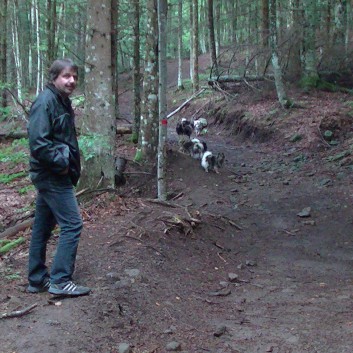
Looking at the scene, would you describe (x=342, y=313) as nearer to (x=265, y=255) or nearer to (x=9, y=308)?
(x=265, y=255)

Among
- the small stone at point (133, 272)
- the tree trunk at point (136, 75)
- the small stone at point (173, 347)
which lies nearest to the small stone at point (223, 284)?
the small stone at point (133, 272)

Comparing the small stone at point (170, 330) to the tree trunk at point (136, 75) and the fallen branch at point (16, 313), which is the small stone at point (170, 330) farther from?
the tree trunk at point (136, 75)

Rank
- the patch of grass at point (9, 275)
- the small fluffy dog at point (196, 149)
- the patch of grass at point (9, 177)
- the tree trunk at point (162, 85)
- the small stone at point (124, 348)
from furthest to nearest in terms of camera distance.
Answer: the small fluffy dog at point (196, 149) < the patch of grass at point (9, 177) < the tree trunk at point (162, 85) < the patch of grass at point (9, 275) < the small stone at point (124, 348)

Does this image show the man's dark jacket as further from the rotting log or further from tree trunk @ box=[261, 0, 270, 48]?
tree trunk @ box=[261, 0, 270, 48]

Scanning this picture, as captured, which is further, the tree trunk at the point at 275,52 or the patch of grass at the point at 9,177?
the tree trunk at the point at 275,52

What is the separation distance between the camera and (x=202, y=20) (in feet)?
129

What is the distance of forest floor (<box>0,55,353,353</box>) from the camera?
14.5 ft

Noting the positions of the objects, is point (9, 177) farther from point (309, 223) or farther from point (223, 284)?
point (223, 284)

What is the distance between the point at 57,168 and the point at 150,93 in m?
7.97

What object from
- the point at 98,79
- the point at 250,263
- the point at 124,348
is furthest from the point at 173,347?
the point at 98,79

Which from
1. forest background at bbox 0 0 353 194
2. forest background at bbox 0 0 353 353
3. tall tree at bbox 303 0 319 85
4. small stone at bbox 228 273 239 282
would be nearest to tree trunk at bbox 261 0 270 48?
forest background at bbox 0 0 353 194

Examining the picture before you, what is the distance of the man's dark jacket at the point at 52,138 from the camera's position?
4.39 m

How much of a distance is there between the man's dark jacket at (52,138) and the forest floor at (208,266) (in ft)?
4.01

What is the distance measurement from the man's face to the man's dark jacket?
0.05 m
